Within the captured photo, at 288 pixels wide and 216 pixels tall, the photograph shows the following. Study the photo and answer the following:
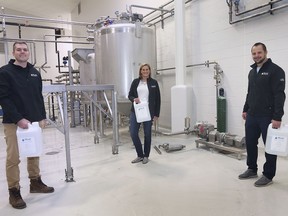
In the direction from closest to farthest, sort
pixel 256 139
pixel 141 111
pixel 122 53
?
pixel 256 139
pixel 141 111
pixel 122 53

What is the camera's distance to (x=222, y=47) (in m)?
3.80

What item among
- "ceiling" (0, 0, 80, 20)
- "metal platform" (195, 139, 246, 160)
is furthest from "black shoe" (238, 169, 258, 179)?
"ceiling" (0, 0, 80, 20)

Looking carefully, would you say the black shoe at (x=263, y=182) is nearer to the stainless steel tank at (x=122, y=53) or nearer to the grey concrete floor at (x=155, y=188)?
the grey concrete floor at (x=155, y=188)

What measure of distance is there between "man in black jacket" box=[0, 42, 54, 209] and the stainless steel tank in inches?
77.3

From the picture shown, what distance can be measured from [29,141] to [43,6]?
839 centimetres

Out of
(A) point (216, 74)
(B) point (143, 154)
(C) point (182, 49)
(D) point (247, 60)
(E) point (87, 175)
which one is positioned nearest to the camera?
(E) point (87, 175)

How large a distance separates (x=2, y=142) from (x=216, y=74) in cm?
381

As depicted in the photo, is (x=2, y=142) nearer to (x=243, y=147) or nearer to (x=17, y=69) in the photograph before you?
(x=17, y=69)

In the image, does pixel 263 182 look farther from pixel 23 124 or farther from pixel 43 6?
pixel 43 6

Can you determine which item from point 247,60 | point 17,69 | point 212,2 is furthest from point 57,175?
point 212,2

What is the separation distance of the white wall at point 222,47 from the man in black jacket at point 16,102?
8.80 ft

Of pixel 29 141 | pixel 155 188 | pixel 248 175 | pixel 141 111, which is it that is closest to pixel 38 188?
pixel 29 141

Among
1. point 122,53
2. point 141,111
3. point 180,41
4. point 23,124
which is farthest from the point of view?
point 180,41

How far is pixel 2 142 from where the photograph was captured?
448 cm
